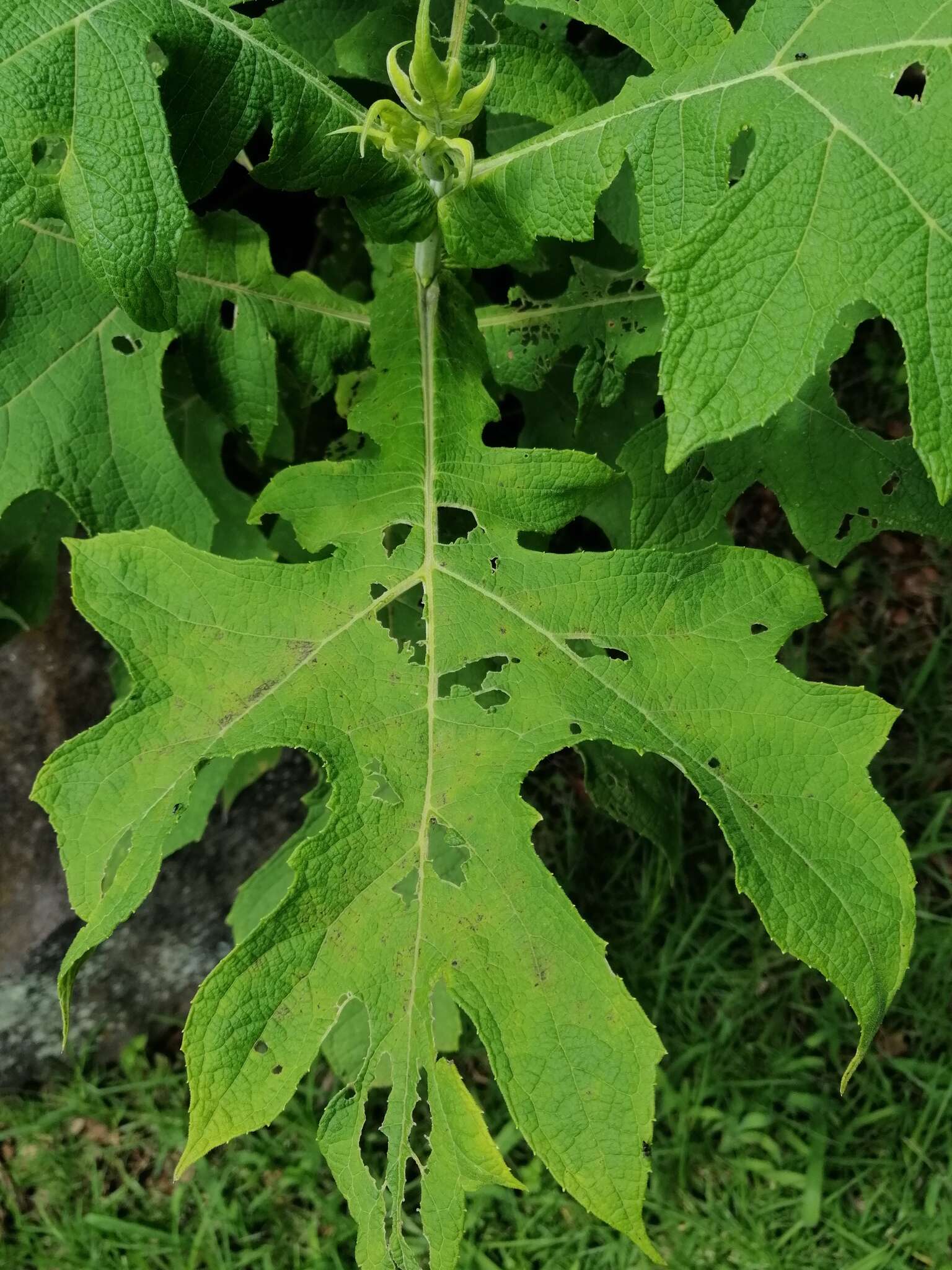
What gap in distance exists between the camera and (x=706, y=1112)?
3033 mm

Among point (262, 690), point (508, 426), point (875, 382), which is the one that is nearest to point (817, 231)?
point (262, 690)

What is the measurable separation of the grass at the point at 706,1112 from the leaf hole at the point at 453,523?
3.83 feet

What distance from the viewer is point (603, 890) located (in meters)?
3.18

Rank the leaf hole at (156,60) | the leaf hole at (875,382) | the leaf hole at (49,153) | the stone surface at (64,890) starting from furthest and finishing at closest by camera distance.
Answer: the leaf hole at (875,382) → the stone surface at (64,890) → the leaf hole at (49,153) → the leaf hole at (156,60)

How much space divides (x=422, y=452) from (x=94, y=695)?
1.56m

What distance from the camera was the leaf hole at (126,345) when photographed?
1993 mm

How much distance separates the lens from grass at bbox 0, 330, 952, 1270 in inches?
117

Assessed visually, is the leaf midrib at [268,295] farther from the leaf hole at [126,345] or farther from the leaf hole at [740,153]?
the leaf hole at [740,153]

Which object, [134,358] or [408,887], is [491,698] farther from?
[134,358]

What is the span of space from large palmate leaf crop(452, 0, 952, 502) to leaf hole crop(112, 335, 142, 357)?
1089 millimetres

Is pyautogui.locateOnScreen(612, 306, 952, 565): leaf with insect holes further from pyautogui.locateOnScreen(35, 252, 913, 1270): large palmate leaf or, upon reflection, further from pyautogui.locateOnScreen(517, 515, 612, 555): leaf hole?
pyautogui.locateOnScreen(517, 515, 612, 555): leaf hole

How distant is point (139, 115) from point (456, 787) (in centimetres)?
94

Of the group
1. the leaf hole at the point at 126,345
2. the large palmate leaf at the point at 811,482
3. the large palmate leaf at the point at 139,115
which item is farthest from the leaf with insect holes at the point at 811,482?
the leaf hole at the point at 126,345

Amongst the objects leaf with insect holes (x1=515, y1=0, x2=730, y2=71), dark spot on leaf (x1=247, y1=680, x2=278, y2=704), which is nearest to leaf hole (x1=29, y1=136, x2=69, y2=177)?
leaf with insect holes (x1=515, y1=0, x2=730, y2=71)
